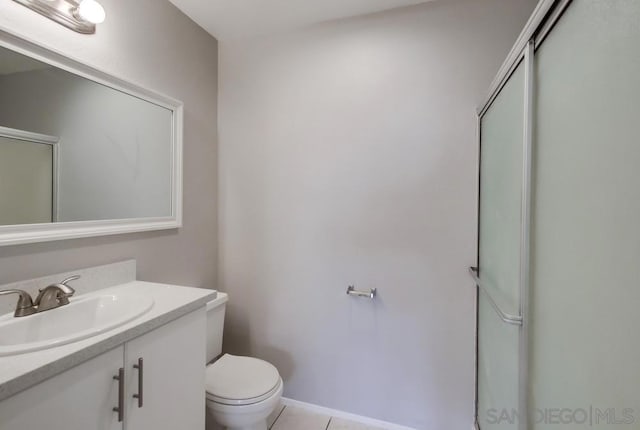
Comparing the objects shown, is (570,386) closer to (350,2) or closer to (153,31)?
(350,2)

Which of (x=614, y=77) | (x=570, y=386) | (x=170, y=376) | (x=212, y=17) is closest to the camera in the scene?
(x=614, y=77)

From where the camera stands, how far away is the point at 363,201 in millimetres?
1685

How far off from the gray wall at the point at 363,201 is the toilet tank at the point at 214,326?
0.82 ft

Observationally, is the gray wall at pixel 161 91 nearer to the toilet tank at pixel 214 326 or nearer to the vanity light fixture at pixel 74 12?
the vanity light fixture at pixel 74 12

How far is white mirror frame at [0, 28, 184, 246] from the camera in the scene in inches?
38.5

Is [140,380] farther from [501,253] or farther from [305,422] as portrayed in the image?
[501,253]

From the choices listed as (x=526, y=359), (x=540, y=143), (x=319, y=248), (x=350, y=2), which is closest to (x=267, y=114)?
(x=350, y=2)

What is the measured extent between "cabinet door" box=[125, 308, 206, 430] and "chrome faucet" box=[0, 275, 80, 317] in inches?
15.4

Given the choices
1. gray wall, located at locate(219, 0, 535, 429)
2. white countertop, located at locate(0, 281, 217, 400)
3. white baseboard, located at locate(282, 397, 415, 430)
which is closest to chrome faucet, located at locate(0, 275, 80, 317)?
white countertop, located at locate(0, 281, 217, 400)

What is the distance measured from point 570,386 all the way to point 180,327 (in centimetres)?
121

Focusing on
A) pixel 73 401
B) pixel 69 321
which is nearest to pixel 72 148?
pixel 69 321

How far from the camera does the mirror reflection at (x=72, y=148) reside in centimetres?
99

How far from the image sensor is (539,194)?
0.82 m

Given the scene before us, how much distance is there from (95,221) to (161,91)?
2.63ft
